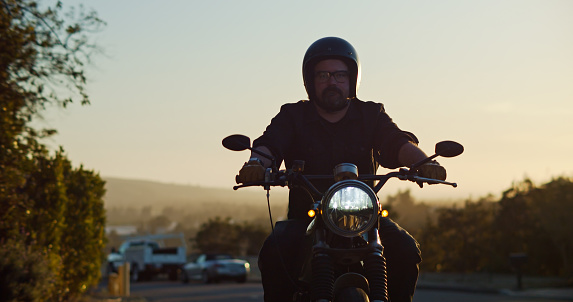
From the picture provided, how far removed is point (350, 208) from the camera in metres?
3.96

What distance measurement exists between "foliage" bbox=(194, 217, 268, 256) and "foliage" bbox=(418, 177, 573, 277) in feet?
57.3

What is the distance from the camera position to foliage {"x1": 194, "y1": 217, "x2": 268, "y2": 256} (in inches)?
1786

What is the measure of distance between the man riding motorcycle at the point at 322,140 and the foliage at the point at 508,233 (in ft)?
58.5

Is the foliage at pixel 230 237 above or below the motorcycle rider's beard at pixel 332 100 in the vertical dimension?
below

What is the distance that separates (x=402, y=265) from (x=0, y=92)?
28.4ft

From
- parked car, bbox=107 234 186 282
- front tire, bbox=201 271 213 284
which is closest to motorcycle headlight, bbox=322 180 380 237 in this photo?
front tire, bbox=201 271 213 284

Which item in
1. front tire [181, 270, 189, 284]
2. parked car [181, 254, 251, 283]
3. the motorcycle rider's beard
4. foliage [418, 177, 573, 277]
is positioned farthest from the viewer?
front tire [181, 270, 189, 284]

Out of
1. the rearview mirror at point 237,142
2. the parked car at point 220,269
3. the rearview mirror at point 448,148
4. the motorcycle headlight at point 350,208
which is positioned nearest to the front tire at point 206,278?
the parked car at point 220,269

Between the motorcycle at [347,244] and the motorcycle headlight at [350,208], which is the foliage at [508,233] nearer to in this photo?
the motorcycle at [347,244]

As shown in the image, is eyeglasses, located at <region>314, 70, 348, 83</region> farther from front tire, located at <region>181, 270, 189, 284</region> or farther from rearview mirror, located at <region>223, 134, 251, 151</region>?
front tire, located at <region>181, 270, 189, 284</region>

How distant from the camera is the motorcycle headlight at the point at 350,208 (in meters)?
3.96

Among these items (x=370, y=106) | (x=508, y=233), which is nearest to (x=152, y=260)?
(x=508, y=233)

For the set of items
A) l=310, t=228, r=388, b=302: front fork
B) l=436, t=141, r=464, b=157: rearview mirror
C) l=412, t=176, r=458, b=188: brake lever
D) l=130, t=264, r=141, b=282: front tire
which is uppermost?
l=436, t=141, r=464, b=157: rearview mirror

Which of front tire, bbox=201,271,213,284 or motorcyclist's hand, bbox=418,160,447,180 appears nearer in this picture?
motorcyclist's hand, bbox=418,160,447,180
